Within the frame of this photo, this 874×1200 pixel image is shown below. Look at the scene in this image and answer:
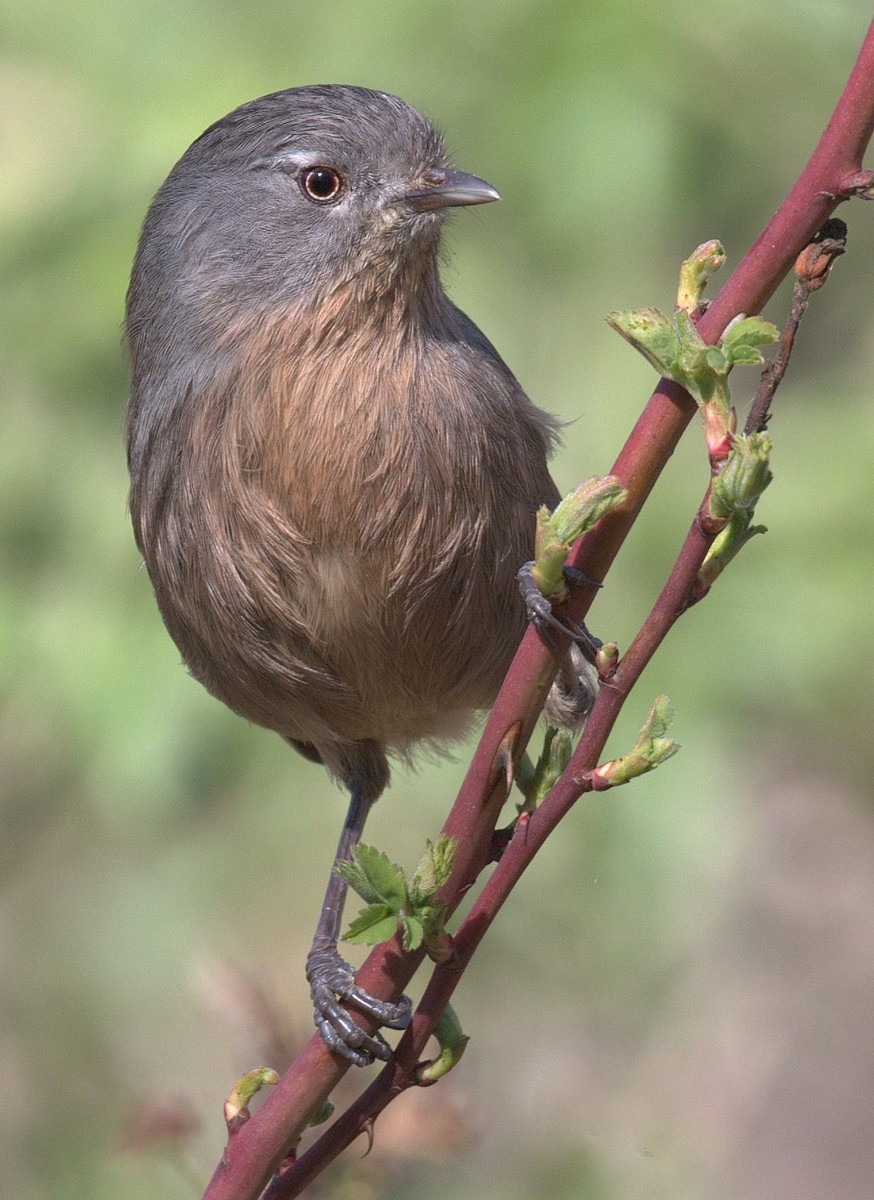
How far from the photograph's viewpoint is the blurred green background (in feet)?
13.6

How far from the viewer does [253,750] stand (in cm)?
443

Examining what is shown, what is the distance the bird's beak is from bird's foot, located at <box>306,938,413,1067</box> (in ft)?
5.41

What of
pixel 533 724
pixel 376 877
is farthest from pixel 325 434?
pixel 376 877

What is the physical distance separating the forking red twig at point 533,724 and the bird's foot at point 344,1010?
4 cm

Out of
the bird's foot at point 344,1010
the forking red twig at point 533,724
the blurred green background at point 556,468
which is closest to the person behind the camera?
the forking red twig at point 533,724

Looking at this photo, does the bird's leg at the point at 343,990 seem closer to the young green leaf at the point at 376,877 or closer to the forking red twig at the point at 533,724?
the forking red twig at the point at 533,724

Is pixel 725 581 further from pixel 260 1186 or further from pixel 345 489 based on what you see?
pixel 260 1186

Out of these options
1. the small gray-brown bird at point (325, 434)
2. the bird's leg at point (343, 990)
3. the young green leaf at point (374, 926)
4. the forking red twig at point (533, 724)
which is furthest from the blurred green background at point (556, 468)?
the young green leaf at point (374, 926)

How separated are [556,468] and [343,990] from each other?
1758 millimetres

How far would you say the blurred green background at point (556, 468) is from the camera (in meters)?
4.13

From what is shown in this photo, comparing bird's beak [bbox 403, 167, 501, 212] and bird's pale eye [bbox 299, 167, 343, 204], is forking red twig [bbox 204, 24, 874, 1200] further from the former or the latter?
bird's pale eye [bbox 299, 167, 343, 204]

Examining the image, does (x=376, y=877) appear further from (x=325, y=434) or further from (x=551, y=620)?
(x=325, y=434)

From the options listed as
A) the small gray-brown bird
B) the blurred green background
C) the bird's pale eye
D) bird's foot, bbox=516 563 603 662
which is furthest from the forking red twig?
the bird's pale eye

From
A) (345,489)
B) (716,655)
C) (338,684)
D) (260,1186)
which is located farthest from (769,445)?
(716,655)
